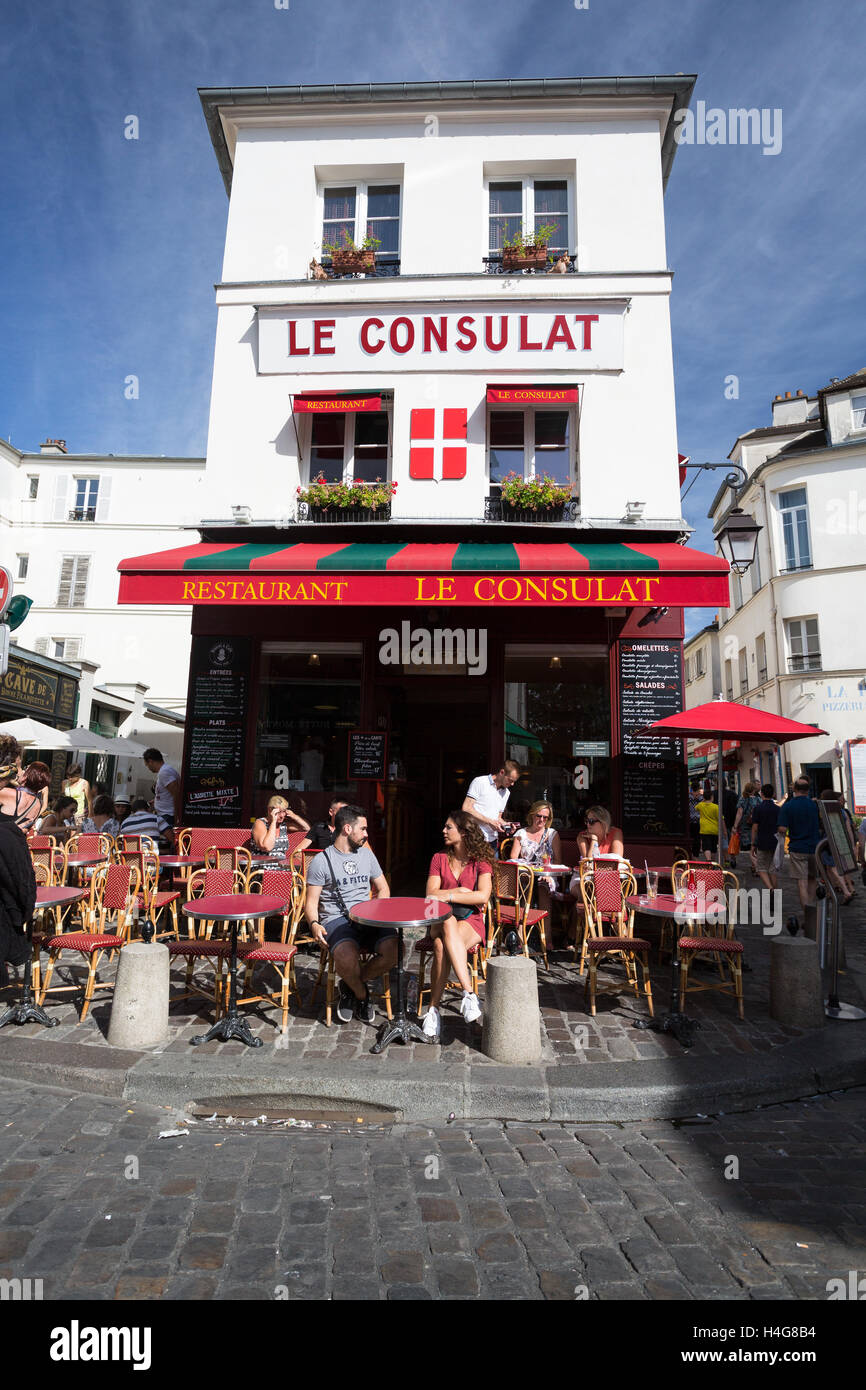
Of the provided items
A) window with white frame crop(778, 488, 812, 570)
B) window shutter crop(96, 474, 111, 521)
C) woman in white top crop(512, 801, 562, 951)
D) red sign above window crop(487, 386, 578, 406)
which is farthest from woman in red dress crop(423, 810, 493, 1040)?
window shutter crop(96, 474, 111, 521)

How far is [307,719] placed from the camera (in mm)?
9508

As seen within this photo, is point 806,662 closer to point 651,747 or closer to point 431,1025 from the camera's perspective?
point 651,747

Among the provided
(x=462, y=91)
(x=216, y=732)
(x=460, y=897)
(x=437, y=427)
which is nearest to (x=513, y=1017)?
(x=460, y=897)

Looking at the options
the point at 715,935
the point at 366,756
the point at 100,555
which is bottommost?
the point at 715,935

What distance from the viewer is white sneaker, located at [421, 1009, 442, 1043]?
16.1ft

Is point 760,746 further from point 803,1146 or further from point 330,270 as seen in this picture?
point 803,1146

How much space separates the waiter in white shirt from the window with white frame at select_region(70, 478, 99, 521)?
2375 centimetres

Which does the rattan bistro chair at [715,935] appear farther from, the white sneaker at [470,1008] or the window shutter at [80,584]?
the window shutter at [80,584]

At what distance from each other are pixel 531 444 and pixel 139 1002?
8.15 m

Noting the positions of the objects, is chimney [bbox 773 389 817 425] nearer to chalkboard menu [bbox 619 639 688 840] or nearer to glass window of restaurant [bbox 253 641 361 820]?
chalkboard menu [bbox 619 639 688 840]

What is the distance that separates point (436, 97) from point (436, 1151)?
12.7m

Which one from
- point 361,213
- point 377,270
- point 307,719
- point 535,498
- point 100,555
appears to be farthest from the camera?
point 100,555

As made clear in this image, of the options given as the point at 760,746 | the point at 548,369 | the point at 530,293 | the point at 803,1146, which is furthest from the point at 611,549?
the point at 760,746

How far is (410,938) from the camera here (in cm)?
816
